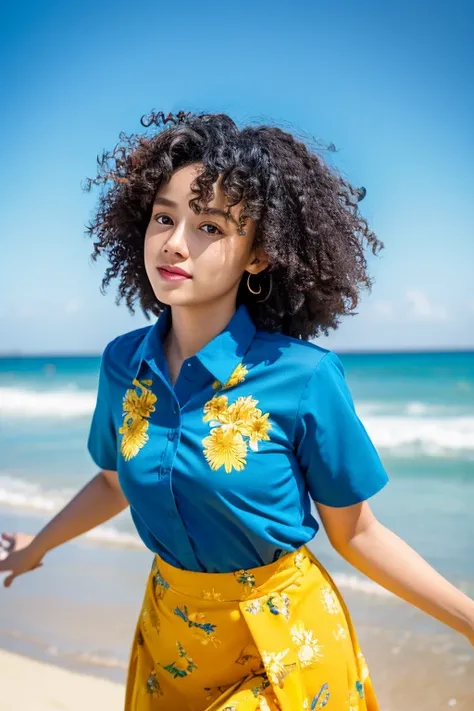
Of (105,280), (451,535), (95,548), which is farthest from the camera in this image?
(451,535)

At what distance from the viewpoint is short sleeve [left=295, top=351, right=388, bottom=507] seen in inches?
60.0

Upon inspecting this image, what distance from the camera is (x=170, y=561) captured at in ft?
5.35

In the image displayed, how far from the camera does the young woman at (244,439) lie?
5.01ft

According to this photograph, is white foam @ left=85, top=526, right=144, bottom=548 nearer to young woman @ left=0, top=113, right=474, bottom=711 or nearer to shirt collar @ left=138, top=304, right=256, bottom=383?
young woman @ left=0, top=113, right=474, bottom=711

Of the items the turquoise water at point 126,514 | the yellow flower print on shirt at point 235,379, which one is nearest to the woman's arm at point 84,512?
the yellow flower print on shirt at point 235,379

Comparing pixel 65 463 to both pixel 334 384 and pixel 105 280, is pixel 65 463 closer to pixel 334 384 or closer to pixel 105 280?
pixel 105 280

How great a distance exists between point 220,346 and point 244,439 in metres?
0.22

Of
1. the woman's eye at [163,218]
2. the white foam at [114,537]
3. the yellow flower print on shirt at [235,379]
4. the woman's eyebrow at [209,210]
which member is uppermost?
the woman's eyebrow at [209,210]

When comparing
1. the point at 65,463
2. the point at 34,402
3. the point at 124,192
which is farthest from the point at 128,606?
the point at 34,402

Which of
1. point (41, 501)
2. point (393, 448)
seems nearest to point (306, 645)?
point (41, 501)

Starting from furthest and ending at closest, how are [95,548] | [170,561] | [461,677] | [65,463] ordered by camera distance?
[65,463] → [95,548] → [461,677] → [170,561]

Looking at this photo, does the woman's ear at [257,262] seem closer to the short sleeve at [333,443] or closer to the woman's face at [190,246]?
the woman's face at [190,246]

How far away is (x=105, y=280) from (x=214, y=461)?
2.59 feet

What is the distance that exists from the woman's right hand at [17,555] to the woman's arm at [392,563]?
0.85 meters
